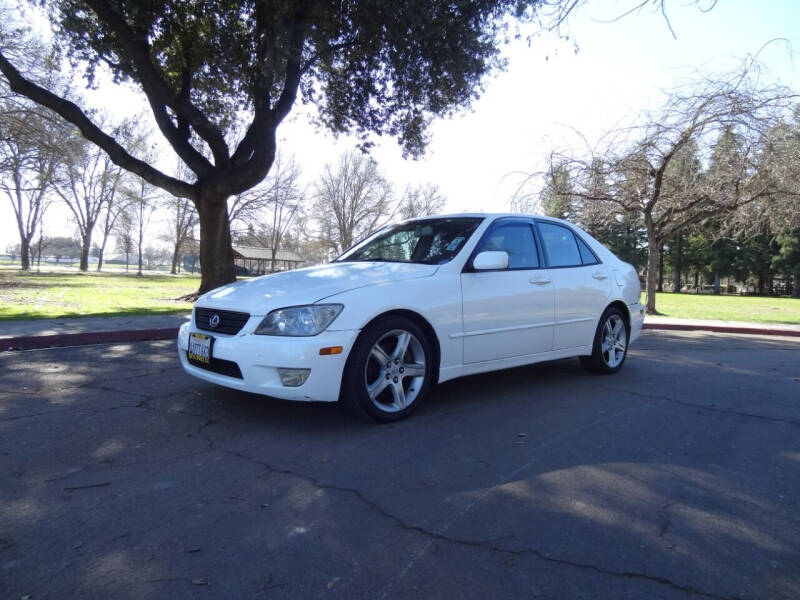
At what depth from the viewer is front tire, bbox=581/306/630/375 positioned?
19.4 ft

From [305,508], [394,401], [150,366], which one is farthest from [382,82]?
[305,508]

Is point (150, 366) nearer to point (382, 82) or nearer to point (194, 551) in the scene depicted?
point (194, 551)

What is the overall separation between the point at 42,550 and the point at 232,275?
13.2m

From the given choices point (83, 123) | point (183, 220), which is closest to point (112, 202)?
point (183, 220)

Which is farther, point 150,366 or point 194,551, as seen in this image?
point 150,366

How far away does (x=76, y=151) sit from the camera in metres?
20.7

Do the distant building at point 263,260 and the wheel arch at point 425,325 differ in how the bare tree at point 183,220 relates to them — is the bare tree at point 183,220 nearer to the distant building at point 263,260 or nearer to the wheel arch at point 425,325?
the distant building at point 263,260

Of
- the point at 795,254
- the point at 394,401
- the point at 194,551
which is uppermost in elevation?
the point at 795,254

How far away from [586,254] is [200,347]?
4.06m

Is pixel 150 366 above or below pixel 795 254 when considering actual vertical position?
below

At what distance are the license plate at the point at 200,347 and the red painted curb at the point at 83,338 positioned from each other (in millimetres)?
3961

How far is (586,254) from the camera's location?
5953 millimetres

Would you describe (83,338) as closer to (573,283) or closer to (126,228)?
(573,283)

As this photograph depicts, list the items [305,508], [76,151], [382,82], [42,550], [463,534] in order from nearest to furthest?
[42,550]
[463,534]
[305,508]
[382,82]
[76,151]
